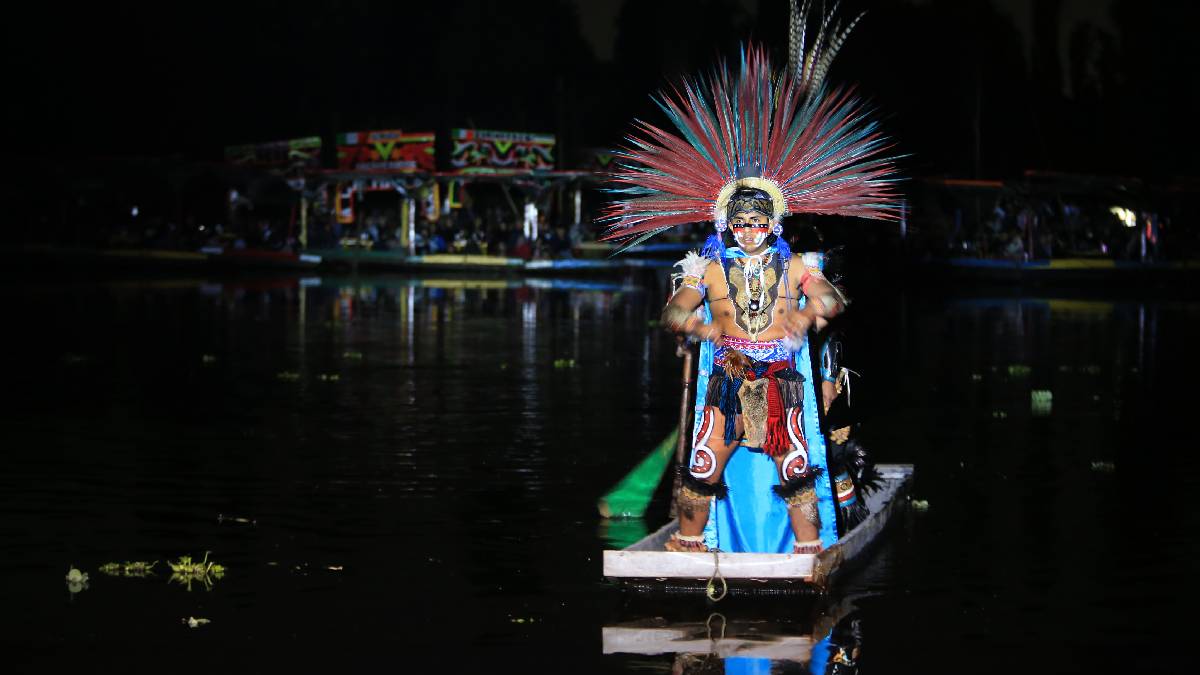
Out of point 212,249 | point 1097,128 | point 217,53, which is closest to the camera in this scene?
point 212,249

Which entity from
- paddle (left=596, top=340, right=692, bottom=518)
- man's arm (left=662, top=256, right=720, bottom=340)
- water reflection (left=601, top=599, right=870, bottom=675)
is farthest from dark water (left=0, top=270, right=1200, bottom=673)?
man's arm (left=662, top=256, right=720, bottom=340)

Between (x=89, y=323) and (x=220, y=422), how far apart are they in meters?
12.4

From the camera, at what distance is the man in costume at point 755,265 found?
8.05 meters

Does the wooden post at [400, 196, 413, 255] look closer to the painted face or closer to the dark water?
the dark water

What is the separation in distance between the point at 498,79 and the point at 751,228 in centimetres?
6904

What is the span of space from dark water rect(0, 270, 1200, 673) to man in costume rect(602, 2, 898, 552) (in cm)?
57

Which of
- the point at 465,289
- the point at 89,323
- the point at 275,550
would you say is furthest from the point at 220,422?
the point at 465,289

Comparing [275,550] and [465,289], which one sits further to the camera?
[465,289]

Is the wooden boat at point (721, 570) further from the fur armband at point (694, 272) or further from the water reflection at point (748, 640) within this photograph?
the fur armband at point (694, 272)

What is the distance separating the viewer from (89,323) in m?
26.0

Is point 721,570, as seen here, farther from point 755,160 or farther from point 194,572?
point 194,572

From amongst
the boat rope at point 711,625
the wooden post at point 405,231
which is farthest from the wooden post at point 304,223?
the boat rope at point 711,625

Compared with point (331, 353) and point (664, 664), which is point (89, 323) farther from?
point (664, 664)

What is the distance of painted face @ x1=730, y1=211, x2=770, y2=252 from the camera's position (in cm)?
810
